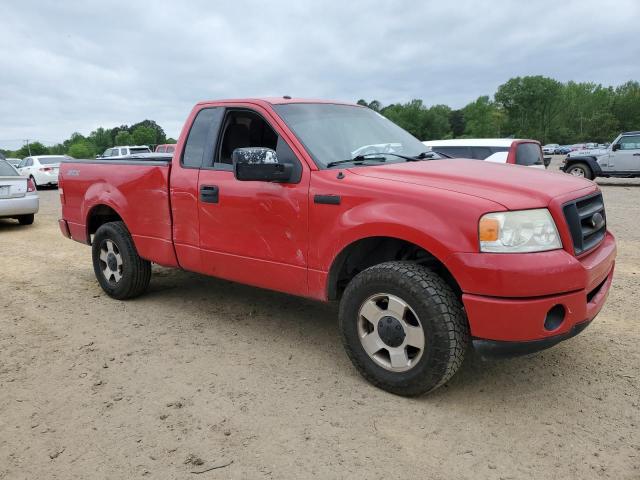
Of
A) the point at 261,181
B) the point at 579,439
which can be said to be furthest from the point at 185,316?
the point at 579,439

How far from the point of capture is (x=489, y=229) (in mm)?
2734

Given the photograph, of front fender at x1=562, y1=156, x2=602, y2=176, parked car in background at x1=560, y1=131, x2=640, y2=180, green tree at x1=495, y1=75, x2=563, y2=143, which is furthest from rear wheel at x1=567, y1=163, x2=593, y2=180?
green tree at x1=495, y1=75, x2=563, y2=143

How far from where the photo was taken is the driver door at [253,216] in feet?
11.8

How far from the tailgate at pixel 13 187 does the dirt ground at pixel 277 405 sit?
653cm

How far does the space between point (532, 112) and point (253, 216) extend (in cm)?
10804

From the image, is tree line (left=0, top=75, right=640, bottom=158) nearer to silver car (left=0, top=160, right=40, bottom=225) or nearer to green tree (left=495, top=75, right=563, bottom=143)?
green tree (left=495, top=75, right=563, bottom=143)

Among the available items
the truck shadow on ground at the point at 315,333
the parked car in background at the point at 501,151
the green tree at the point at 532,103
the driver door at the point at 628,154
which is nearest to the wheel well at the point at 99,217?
the truck shadow on ground at the point at 315,333

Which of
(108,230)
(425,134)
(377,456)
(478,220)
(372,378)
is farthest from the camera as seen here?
(425,134)

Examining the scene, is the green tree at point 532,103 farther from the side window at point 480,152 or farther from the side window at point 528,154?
the side window at point 480,152

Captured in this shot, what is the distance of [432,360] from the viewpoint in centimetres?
292

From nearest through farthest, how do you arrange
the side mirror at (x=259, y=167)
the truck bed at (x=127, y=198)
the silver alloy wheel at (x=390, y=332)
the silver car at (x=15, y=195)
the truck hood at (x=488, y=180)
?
the truck hood at (x=488, y=180) < the silver alloy wheel at (x=390, y=332) < the side mirror at (x=259, y=167) < the truck bed at (x=127, y=198) < the silver car at (x=15, y=195)

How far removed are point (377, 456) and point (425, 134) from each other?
317 ft

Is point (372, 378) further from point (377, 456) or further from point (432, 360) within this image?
point (377, 456)

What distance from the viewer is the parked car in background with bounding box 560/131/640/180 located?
57.0 ft
